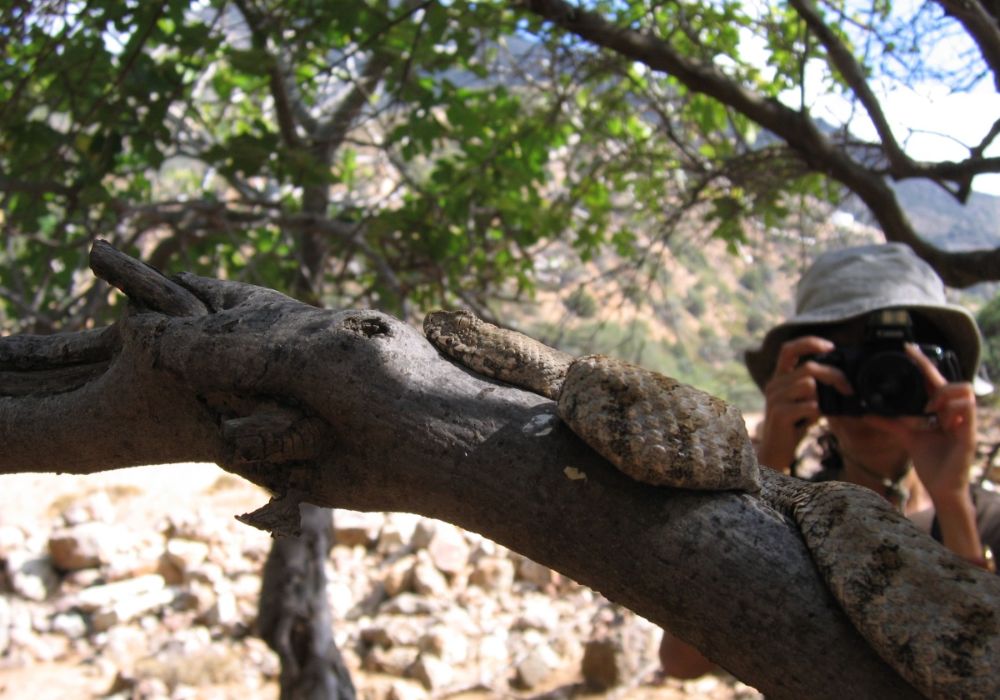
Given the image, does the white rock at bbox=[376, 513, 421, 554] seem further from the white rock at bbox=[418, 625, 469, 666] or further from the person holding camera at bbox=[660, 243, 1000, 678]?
the person holding camera at bbox=[660, 243, 1000, 678]

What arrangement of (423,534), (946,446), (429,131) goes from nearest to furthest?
(946,446) → (429,131) → (423,534)

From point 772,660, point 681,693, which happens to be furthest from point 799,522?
point 681,693

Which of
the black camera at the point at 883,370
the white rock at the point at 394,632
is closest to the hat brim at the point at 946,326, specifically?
the black camera at the point at 883,370

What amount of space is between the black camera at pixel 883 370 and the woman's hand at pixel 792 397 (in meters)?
0.04

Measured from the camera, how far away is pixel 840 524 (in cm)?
132

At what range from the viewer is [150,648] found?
276 inches

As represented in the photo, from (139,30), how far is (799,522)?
12.5 feet

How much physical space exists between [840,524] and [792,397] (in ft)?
3.86

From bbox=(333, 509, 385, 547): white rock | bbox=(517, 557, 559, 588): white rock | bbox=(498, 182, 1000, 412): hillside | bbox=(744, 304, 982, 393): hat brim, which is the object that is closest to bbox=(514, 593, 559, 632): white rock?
bbox=(517, 557, 559, 588): white rock

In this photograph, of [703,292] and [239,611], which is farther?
[703,292]

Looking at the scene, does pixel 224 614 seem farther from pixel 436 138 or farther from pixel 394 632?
pixel 436 138

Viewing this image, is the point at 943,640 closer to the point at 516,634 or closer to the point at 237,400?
the point at 237,400

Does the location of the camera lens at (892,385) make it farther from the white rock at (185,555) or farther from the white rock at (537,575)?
the white rock at (185,555)

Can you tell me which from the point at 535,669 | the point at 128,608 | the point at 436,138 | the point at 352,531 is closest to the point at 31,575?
the point at 128,608
